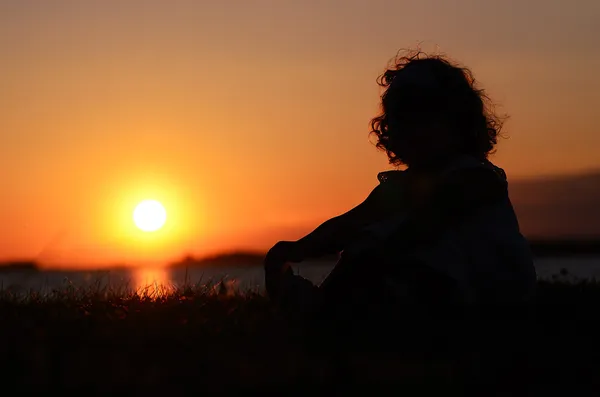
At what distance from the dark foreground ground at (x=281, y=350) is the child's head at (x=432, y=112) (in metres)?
1.32

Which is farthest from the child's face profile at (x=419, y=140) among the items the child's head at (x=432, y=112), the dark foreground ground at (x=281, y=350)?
the dark foreground ground at (x=281, y=350)

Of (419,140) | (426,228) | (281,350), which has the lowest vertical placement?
(281,350)

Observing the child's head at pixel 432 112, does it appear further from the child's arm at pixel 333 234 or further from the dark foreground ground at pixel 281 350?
the dark foreground ground at pixel 281 350

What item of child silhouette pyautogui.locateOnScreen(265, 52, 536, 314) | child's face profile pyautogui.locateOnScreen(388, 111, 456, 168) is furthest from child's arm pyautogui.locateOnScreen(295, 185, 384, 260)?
child's face profile pyautogui.locateOnScreen(388, 111, 456, 168)

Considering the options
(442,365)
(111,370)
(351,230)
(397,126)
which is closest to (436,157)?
(397,126)

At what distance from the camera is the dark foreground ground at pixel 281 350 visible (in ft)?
14.7

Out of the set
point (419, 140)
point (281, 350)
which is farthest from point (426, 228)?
point (281, 350)

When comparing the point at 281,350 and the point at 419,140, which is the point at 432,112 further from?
the point at 281,350

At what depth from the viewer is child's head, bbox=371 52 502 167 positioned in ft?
22.4

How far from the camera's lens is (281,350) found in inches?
214

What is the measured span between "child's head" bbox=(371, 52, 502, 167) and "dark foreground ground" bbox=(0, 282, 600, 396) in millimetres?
1319

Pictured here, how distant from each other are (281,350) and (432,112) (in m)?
2.47

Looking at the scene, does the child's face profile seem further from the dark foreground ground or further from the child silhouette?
the dark foreground ground

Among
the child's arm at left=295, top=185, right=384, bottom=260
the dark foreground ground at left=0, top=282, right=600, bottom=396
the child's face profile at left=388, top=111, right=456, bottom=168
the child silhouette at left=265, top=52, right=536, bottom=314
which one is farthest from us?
the child's arm at left=295, top=185, right=384, bottom=260
